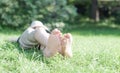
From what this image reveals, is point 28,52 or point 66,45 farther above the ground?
point 66,45

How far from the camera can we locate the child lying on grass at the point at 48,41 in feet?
16.0

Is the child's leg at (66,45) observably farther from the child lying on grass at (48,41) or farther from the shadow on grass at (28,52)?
the shadow on grass at (28,52)

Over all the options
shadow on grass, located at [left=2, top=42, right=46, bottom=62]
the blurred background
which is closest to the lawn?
shadow on grass, located at [left=2, top=42, right=46, bottom=62]

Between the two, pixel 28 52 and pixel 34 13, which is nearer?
pixel 28 52

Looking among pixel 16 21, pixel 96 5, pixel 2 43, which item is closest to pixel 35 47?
pixel 2 43

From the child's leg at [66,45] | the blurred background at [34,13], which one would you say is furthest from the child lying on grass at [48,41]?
the blurred background at [34,13]

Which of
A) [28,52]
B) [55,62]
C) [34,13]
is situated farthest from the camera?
[34,13]

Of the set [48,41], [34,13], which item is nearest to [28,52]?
[48,41]

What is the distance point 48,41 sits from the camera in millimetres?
4930

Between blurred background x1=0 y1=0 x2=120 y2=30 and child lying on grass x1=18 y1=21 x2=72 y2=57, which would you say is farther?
blurred background x1=0 y1=0 x2=120 y2=30

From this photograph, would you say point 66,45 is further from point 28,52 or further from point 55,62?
Result: point 28,52

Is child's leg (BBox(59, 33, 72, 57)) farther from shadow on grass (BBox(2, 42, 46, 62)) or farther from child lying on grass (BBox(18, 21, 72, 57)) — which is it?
shadow on grass (BBox(2, 42, 46, 62))

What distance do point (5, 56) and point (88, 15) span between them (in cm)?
1234

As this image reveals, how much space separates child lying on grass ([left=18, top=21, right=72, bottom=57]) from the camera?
4875 millimetres
